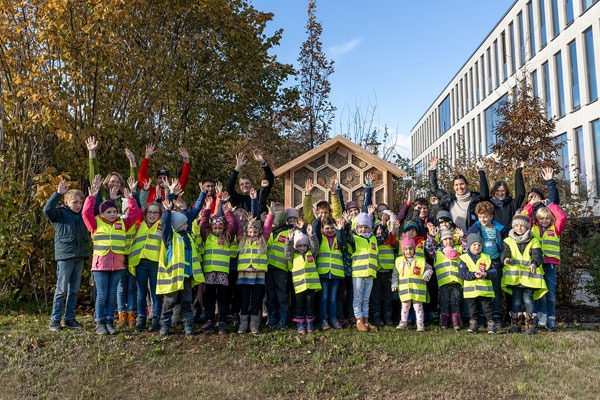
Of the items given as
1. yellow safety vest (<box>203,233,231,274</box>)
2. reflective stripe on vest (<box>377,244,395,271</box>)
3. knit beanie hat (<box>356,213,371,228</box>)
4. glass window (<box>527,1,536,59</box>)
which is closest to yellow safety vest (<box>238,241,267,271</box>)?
yellow safety vest (<box>203,233,231,274</box>)

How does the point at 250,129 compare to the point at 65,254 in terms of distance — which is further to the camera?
the point at 250,129

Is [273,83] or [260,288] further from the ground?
[273,83]

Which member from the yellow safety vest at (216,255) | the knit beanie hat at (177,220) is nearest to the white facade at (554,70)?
the yellow safety vest at (216,255)

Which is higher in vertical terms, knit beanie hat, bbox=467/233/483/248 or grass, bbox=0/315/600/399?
knit beanie hat, bbox=467/233/483/248

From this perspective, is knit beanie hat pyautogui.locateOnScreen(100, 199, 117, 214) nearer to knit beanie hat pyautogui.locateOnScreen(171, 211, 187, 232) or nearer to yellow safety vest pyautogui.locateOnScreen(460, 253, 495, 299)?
knit beanie hat pyautogui.locateOnScreen(171, 211, 187, 232)

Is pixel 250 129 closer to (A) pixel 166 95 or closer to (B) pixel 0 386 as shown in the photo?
(A) pixel 166 95

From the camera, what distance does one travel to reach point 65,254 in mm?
6566

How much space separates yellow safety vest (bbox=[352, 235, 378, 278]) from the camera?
6793mm

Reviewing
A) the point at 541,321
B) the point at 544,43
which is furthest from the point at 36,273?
the point at 544,43

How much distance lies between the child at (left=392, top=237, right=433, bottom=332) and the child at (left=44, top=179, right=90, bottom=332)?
4199 millimetres

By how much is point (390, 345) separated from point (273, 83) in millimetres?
8930

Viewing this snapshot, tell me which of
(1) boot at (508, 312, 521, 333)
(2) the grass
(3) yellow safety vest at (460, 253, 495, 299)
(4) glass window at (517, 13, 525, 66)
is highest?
(4) glass window at (517, 13, 525, 66)

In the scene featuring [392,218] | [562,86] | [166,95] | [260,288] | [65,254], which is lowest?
[260,288]

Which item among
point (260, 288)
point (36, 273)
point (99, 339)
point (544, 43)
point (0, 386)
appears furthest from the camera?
point (544, 43)
